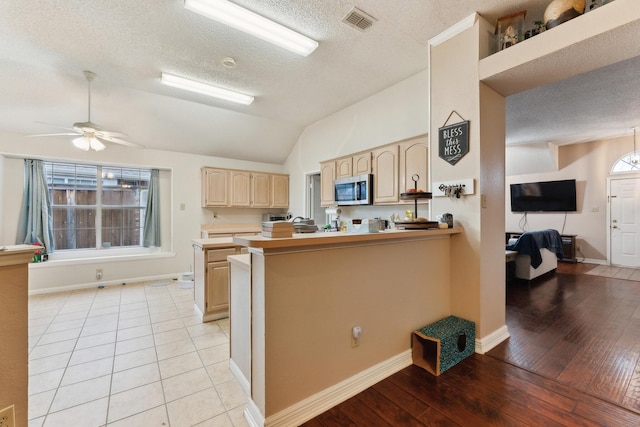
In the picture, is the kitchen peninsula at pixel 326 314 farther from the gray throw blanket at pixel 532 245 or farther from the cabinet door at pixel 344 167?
the gray throw blanket at pixel 532 245

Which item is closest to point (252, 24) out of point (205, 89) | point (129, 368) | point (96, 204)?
point (205, 89)

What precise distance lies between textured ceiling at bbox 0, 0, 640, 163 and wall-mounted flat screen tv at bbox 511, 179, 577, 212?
5.42ft

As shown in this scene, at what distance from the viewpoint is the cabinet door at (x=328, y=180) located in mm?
4641

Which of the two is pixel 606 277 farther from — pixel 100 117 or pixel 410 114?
pixel 100 117

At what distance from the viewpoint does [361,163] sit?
409 cm

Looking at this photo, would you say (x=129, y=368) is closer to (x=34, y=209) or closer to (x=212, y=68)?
(x=212, y=68)

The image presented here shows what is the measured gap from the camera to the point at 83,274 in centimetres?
452

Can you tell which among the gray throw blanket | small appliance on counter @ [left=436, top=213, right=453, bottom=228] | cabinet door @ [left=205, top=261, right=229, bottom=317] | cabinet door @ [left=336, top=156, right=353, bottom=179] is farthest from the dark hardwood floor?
cabinet door @ [left=336, top=156, right=353, bottom=179]

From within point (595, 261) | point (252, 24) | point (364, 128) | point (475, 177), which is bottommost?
point (595, 261)

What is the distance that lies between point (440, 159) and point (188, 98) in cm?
375

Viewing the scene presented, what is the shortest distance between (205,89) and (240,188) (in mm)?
2367

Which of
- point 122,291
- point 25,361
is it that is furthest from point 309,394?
point 122,291

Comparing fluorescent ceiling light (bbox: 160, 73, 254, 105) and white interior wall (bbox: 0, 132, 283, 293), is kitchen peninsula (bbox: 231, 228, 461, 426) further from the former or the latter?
white interior wall (bbox: 0, 132, 283, 293)

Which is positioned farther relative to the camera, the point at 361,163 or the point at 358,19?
the point at 361,163
